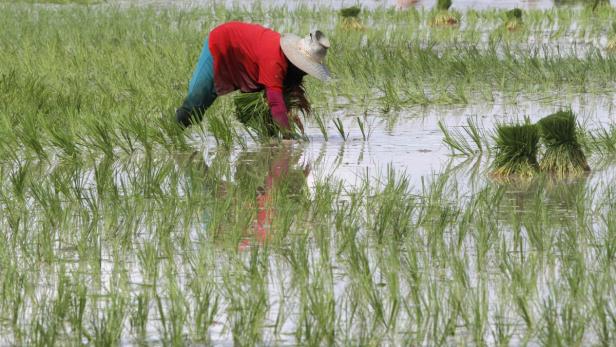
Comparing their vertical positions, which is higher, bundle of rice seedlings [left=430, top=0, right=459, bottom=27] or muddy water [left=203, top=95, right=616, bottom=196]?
bundle of rice seedlings [left=430, top=0, right=459, bottom=27]

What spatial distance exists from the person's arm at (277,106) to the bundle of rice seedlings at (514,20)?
8.07 metres

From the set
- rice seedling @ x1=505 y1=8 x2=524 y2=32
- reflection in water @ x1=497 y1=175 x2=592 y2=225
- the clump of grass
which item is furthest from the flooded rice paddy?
the clump of grass

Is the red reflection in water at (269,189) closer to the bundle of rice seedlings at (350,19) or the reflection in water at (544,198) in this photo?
the reflection in water at (544,198)

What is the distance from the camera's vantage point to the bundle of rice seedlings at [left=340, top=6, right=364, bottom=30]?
1475cm

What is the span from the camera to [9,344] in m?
3.45

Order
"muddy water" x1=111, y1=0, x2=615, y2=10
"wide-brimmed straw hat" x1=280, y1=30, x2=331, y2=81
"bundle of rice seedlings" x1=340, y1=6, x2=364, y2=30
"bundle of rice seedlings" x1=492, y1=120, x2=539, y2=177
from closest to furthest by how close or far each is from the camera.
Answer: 1. "bundle of rice seedlings" x1=492, y1=120, x2=539, y2=177
2. "wide-brimmed straw hat" x1=280, y1=30, x2=331, y2=81
3. "bundle of rice seedlings" x1=340, y1=6, x2=364, y2=30
4. "muddy water" x1=111, y1=0, x2=615, y2=10

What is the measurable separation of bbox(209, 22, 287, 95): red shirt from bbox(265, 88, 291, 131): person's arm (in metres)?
0.02

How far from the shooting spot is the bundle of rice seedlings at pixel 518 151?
614cm

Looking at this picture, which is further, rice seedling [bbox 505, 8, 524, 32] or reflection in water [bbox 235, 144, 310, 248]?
rice seedling [bbox 505, 8, 524, 32]

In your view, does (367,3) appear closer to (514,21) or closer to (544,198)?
(514,21)

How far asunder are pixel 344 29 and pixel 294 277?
35.1 feet

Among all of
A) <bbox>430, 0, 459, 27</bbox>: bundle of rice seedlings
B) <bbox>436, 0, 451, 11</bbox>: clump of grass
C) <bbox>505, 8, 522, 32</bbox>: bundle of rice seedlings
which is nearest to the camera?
<bbox>505, 8, 522, 32</bbox>: bundle of rice seedlings

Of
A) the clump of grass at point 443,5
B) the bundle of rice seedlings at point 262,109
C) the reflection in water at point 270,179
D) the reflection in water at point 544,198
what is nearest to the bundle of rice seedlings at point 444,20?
the clump of grass at point 443,5

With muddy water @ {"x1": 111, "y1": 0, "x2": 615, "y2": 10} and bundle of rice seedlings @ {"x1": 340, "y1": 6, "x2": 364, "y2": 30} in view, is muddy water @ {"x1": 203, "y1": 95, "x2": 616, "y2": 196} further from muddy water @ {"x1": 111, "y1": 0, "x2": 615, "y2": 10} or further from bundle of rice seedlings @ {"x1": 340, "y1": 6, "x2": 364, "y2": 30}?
muddy water @ {"x1": 111, "y1": 0, "x2": 615, "y2": 10}
